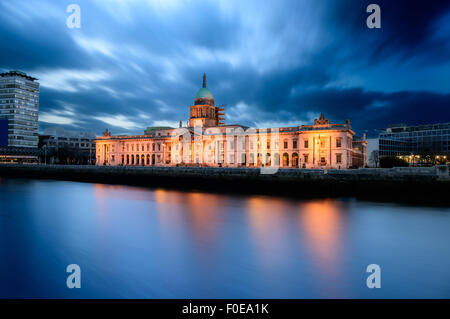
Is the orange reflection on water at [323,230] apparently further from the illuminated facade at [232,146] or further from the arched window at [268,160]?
the arched window at [268,160]

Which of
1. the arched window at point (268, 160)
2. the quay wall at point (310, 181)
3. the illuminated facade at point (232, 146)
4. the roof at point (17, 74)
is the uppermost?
the roof at point (17, 74)

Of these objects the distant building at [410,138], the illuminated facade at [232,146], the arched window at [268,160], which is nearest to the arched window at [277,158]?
the illuminated facade at [232,146]

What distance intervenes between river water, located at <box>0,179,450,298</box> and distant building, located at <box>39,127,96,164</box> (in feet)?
279

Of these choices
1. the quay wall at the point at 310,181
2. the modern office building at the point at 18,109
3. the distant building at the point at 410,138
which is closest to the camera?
the quay wall at the point at 310,181

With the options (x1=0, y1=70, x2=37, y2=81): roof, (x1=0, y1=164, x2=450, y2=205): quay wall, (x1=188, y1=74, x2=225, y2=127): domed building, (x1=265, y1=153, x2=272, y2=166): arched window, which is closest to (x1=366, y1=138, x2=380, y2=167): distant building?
(x1=265, y1=153, x2=272, y2=166): arched window

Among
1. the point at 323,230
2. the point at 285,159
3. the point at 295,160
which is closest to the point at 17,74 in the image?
the point at 285,159

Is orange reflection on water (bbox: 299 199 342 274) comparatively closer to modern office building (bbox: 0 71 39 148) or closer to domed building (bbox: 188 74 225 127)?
domed building (bbox: 188 74 225 127)

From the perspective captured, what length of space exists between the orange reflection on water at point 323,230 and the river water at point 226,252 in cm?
6

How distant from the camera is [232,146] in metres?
70.4

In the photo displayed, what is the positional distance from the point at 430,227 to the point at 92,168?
5506cm

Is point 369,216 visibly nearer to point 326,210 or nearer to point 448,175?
point 326,210

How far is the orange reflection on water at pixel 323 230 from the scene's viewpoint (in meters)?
11.1

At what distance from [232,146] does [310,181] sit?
3960 cm
